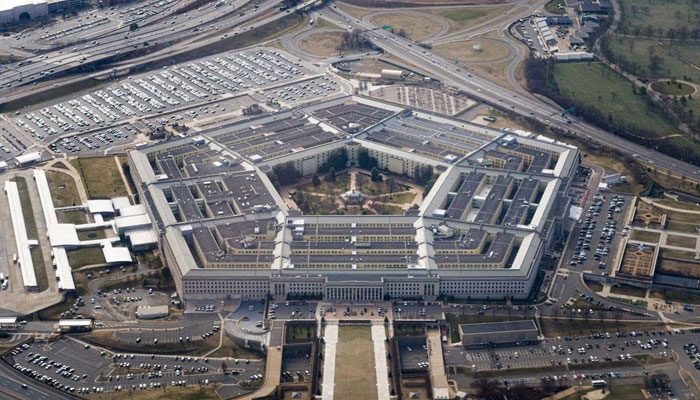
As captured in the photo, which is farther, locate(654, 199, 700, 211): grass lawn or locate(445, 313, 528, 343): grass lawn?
locate(654, 199, 700, 211): grass lawn

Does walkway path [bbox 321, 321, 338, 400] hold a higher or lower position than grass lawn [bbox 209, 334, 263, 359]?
lower

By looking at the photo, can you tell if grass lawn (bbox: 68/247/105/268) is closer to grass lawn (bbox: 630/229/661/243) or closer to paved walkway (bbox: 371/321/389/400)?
paved walkway (bbox: 371/321/389/400)

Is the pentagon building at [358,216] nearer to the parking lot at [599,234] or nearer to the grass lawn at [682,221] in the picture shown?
the parking lot at [599,234]

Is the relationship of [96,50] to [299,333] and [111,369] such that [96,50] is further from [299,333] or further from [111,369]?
[299,333]

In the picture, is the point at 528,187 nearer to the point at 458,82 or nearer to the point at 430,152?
the point at 430,152

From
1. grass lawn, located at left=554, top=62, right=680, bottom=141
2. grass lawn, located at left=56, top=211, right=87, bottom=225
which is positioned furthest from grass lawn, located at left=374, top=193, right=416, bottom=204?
grass lawn, located at left=554, top=62, right=680, bottom=141

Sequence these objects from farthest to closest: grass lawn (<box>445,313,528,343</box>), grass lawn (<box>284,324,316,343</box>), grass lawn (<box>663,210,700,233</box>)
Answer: grass lawn (<box>663,210,700,233</box>) → grass lawn (<box>445,313,528,343</box>) → grass lawn (<box>284,324,316,343</box>)

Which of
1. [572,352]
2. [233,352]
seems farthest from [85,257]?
[572,352]

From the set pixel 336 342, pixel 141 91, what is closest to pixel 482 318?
pixel 336 342
